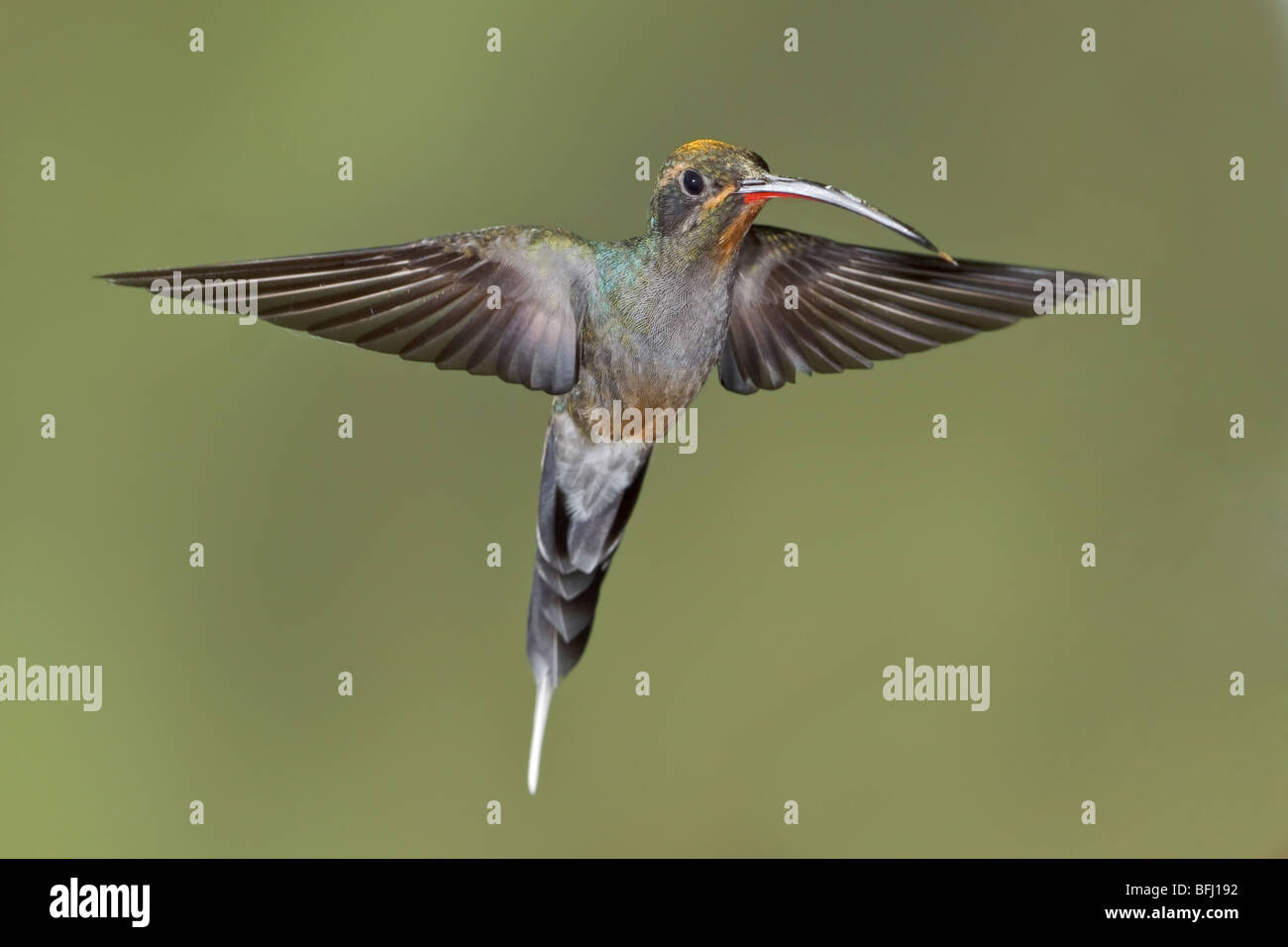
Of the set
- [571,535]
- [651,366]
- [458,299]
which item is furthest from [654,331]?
[571,535]

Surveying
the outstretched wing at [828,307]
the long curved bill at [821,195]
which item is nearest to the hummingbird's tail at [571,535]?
the outstretched wing at [828,307]

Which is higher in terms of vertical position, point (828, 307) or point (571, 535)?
point (828, 307)

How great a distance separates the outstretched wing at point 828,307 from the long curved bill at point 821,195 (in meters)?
0.22

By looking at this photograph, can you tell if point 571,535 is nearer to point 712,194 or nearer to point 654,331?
point 654,331

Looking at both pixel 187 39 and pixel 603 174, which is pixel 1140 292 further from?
pixel 187 39

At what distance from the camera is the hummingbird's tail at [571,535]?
95cm

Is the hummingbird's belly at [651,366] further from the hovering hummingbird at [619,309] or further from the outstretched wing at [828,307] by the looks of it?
the outstretched wing at [828,307]

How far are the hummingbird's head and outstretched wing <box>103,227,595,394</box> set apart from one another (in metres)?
0.09

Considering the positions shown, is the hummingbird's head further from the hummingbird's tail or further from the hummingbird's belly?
the hummingbird's tail

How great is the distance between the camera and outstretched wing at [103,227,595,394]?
72 centimetres

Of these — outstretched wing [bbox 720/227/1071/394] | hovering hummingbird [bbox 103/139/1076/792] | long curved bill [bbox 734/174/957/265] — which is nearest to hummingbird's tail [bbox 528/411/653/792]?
hovering hummingbird [bbox 103/139/1076/792]

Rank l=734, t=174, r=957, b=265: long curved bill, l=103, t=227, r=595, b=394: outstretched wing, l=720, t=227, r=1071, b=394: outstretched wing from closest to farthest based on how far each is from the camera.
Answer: l=734, t=174, r=957, b=265: long curved bill < l=103, t=227, r=595, b=394: outstretched wing < l=720, t=227, r=1071, b=394: outstretched wing

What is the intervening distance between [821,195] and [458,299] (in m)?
0.27

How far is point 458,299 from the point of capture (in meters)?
0.80
